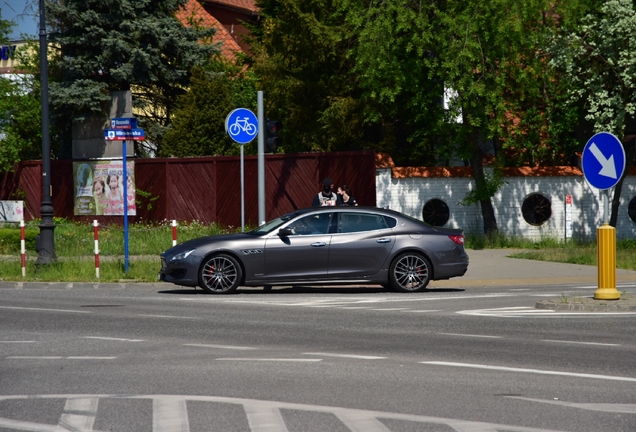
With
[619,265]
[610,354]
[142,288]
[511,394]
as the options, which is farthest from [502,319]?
[619,265]

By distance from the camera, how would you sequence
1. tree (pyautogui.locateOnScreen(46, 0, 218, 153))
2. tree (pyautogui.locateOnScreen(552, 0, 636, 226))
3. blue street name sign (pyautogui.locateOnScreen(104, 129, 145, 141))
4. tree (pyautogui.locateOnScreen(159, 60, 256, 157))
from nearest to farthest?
1. blue street name sign (pyautogui.locateOnScreen(104, 129, 145, 141))
2. tree (pyautogui.locateOnScreen(552, 0, 636, 226))
3. tree (pyautogui.locateOnScreen(159, 60, 256, 157))
4. tree (pyautogui.locateOnScreen(46, 0, 218, 153))

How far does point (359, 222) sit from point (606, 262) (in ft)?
14.4

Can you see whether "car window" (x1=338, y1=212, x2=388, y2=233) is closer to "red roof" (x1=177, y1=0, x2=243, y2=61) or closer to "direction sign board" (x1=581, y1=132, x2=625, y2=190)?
"direction sign board" (x1=581, y1=132, x2=625, y2=190)

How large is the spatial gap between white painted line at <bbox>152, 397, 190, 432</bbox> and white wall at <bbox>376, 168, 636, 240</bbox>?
19535 mm

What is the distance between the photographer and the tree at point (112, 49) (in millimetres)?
→ 35000

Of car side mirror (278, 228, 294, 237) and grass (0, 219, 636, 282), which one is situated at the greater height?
car side mirror (278, 228, 294, 237)

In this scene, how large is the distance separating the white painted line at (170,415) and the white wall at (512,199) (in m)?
19.5

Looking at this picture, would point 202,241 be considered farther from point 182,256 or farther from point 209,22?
point 209,22

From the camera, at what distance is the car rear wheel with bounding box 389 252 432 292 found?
55.6ft

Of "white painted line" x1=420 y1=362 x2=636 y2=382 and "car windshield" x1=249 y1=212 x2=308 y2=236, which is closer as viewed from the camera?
"white painted line" x1=420 y1=362 x2=636 y2=382

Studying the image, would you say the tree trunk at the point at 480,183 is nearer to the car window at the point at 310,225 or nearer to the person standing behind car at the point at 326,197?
the person standing behind car at the point at 326,197

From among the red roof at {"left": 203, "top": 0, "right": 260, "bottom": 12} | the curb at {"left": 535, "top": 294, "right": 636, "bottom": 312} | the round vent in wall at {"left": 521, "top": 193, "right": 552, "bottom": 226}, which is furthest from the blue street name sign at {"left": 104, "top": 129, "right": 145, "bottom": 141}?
the red roof at {"left": 203, "top": 0, "right": 260, "bottom": 12}

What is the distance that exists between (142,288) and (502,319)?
313 inches

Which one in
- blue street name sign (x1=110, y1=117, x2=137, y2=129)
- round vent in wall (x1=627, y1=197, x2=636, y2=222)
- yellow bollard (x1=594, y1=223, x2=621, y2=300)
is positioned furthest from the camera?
round vent in wall (x1=627, y1=197, x2=636, y2=222)
